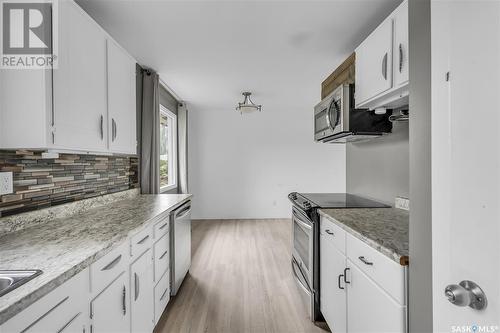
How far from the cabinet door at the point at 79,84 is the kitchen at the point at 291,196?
1 cm

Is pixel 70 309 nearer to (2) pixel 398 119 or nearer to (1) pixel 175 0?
(1) pixel 175 0

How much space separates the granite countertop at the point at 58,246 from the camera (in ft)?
2.36

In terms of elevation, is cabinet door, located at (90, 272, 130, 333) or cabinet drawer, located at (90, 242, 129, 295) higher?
cabinet drawer, located at (90, 242, 129, 295)

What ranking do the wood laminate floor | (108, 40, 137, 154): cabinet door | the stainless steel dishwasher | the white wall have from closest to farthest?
1. (108, 40, 137, 154): cabinet door
2. the wood laminate floor
3. the stainless steel dishwasher
4. the white wall

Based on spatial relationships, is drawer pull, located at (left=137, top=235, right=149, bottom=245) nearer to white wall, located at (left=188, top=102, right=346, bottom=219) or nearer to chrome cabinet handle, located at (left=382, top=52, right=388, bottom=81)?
chrome cabinet handle, located at (left=382, top=52, right=388, bottom=81)

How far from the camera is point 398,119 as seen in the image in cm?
171

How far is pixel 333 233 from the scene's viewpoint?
5.57 ft

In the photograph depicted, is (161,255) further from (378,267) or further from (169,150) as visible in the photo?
(169,150)

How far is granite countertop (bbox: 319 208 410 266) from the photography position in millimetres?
1084

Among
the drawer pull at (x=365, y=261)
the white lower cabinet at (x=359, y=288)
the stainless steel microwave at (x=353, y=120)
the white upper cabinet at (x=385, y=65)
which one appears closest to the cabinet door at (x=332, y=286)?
the white lower cabinet at (x=359, y=288)

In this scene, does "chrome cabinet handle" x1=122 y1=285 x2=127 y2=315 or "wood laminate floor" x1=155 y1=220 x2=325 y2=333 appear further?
"wood laminate floor" x1=155 y1=220 x2=325 y2=333

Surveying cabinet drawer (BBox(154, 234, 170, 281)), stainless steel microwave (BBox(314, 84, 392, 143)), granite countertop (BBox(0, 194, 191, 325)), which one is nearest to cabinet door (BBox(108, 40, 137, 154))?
granite countertop (BBox(0, 194, 191, 325))

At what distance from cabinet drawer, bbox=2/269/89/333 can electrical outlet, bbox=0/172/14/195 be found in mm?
789

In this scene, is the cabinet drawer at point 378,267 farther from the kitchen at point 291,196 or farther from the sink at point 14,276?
the sink at point 14,276
